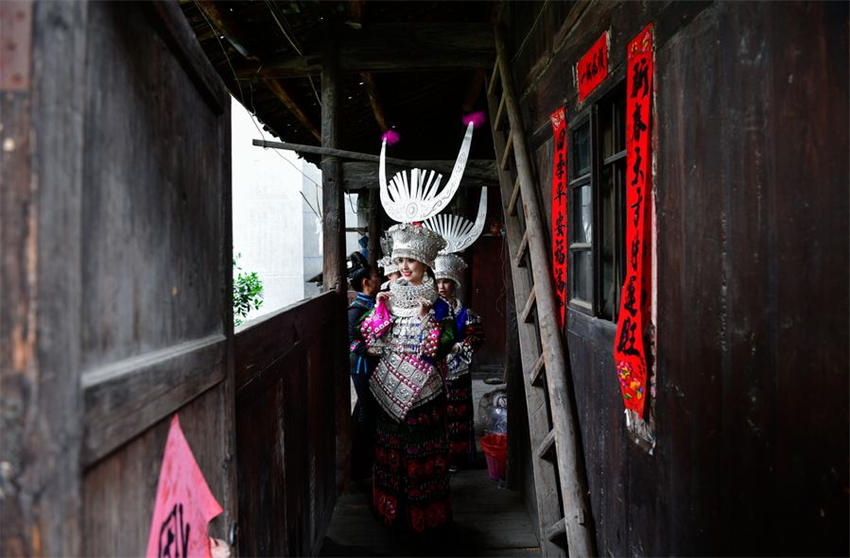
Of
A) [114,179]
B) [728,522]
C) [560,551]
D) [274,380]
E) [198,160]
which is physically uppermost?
[198,160]

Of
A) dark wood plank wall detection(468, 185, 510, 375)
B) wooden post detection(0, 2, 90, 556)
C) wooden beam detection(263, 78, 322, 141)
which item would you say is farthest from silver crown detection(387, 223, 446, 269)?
dark wood plank wall detection(468, 185, 510, 375)

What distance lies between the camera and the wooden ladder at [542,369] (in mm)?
2952

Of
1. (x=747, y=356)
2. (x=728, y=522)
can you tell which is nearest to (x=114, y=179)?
(x=747, y=356)

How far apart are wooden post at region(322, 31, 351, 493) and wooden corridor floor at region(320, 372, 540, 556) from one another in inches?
17.4

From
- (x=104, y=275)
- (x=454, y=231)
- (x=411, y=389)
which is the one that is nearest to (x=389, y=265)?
(x=411, y=389)

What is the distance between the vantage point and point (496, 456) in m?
5.12

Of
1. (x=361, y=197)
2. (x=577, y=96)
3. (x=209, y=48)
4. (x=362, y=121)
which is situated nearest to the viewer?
(x=577, y=96)

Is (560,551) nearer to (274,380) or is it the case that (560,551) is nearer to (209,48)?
(274,380)

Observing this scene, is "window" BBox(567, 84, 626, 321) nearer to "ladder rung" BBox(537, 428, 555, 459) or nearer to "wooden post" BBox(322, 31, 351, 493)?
"ladder rung" BBox(537, 428, 555, 459)

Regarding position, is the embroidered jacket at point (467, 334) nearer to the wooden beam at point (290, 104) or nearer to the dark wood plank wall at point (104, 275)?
the wooden beam at point (290, 104)

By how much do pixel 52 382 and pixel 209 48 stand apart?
4335 millimetres

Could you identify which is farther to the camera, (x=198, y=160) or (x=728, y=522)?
(x=728, y=522)

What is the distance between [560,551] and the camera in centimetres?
329

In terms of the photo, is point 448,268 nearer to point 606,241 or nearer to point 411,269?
point 411,269
